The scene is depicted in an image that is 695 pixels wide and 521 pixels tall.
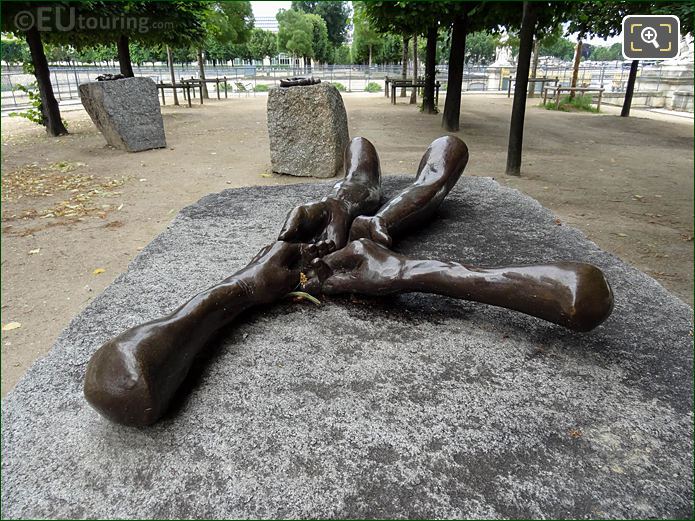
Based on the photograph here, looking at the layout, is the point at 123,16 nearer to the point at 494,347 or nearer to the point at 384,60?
the point at 494,347

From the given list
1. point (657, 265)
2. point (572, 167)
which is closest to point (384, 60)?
point (572, 167)

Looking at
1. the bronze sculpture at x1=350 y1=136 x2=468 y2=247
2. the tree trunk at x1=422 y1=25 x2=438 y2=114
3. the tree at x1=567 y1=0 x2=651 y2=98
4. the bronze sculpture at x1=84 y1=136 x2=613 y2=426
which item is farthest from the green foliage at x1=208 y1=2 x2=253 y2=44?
the bronze sculpture at x1=84 y1=136 x2=613 y2=426

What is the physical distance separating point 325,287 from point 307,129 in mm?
4381

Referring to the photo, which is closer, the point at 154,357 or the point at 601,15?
the point at 154,357

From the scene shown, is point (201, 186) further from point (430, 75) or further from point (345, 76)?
point (345, 76)

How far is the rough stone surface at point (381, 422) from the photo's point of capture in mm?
1344

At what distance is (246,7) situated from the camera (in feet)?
66.6

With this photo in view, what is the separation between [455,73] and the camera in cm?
1043

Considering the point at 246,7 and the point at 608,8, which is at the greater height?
the point at 246,7

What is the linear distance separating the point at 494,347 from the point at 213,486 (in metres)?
1.13

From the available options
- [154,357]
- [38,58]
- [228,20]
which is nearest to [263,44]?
[228,20]

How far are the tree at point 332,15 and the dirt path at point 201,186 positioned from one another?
4397cm
